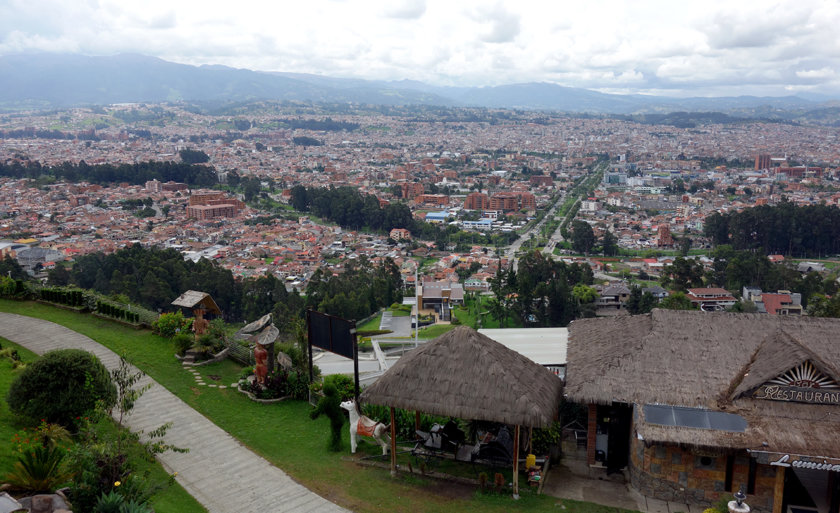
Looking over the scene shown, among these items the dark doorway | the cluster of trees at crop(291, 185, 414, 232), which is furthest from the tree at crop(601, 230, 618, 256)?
the dark doorway

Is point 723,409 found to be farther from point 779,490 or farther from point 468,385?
point 468,385

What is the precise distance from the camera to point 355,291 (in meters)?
31.1

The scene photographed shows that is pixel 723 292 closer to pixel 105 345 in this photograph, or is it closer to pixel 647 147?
pixel 105 345

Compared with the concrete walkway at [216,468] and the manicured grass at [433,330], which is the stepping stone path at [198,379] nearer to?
the concrete walkway at [216,468]

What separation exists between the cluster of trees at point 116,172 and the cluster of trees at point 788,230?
57.4 metres

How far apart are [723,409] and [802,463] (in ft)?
2.89

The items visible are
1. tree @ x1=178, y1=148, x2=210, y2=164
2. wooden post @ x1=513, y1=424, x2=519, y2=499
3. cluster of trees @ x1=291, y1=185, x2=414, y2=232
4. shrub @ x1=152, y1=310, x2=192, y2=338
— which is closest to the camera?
wooden post @ x1=513, y1=424, x2=519, y2=499

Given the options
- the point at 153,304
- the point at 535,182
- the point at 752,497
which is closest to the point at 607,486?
the point at 752,497

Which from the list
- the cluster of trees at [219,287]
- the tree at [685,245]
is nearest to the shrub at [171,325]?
the cluster of trees at [219,287]

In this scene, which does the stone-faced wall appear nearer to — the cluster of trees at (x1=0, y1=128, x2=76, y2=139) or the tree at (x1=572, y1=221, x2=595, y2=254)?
the tree at (x1=572, y1=221, x2=595, y2=254)

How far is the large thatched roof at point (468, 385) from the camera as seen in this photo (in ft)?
22.0

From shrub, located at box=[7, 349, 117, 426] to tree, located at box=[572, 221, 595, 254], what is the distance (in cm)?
4600

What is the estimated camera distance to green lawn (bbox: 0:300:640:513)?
6.55 m

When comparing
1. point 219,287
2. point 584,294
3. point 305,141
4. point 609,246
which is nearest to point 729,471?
point 584,294
